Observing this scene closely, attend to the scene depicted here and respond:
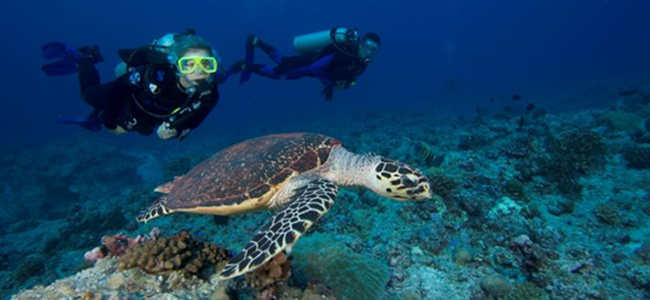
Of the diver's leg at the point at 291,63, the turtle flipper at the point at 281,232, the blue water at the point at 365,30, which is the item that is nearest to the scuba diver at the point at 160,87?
the turtle flipper at the point at 281,232

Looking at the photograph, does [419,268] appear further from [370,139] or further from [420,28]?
[420,28]

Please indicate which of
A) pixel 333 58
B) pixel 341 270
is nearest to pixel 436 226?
pixel 341 270

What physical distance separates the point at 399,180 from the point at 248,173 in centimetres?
205

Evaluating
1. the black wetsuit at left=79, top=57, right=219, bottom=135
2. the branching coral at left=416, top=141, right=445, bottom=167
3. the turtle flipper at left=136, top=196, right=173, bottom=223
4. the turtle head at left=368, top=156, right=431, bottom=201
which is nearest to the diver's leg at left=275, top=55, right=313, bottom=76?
the branching coral at left=416, top=141, right=445, bottom=167

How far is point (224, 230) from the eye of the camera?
218 inches

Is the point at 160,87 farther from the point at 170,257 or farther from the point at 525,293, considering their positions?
the point at 525,293

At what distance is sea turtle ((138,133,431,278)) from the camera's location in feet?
13.0

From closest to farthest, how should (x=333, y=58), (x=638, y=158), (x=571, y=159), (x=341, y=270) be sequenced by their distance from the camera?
(x=341, y=270), (x=638, y=158), (x=571, y=159), (x=333, y=58)

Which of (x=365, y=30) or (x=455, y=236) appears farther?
(x=365, y=30)

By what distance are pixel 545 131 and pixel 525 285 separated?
24.6 ft

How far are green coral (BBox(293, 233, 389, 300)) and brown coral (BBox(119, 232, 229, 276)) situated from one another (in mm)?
955

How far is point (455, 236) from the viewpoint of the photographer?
460cm

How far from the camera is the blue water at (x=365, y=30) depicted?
8106 cm

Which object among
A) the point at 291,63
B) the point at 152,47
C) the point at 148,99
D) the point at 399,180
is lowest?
the point at 399,180
